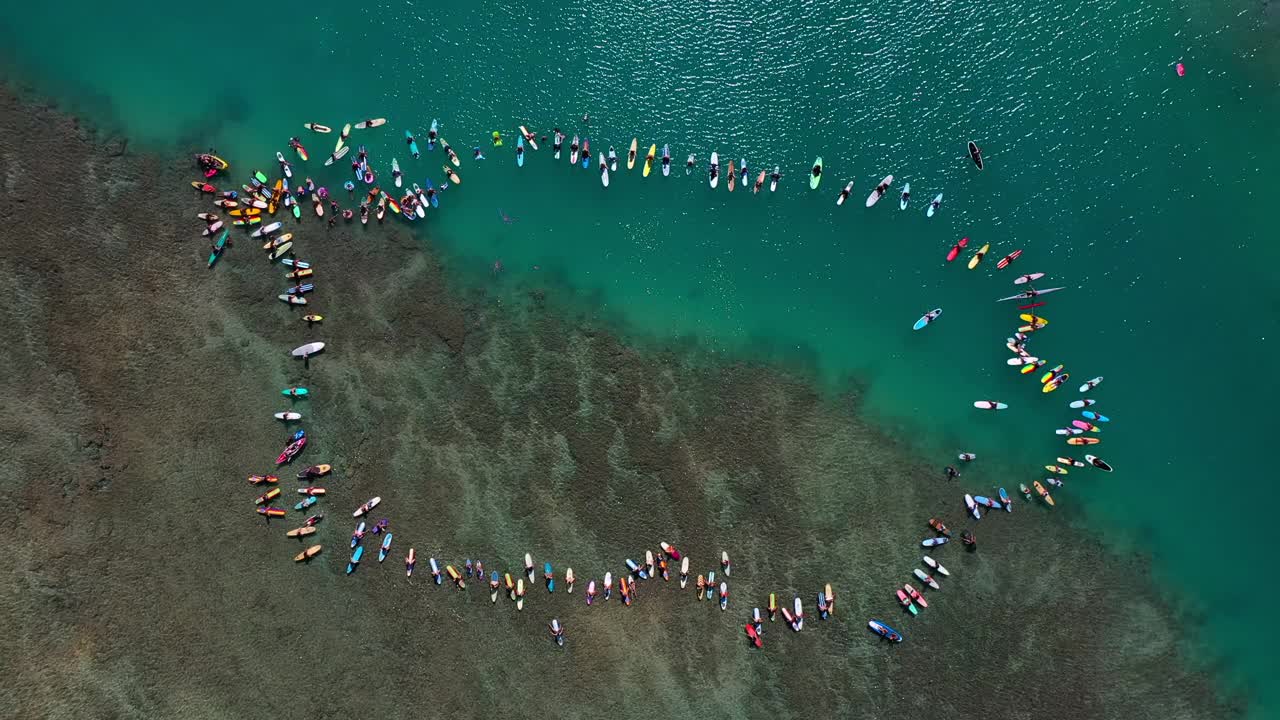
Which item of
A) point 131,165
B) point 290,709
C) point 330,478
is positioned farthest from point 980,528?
point 131,165

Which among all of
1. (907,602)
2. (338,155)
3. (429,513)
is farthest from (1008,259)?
(338,155)

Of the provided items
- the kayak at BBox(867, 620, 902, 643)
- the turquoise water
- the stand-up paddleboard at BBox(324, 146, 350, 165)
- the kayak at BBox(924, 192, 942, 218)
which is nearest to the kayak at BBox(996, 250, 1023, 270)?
the turquoise water

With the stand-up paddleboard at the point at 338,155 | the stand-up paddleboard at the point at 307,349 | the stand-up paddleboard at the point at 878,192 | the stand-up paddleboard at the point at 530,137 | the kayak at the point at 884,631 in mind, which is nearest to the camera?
the stand-up paddleboard at the point at 307,349

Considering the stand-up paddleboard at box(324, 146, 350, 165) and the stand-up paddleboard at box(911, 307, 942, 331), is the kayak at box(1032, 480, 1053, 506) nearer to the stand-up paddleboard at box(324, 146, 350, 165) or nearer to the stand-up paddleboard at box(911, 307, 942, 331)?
the stand-up paddleboard at box(911, 307, 942, 331)

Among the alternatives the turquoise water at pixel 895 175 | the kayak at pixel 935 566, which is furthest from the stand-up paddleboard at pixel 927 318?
the kayak at pixel 935 566

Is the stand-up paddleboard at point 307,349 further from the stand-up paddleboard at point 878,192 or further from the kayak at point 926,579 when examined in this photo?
the kayak at point 926,579

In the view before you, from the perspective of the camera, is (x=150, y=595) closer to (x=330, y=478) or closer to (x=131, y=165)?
(x=330, y=478)
